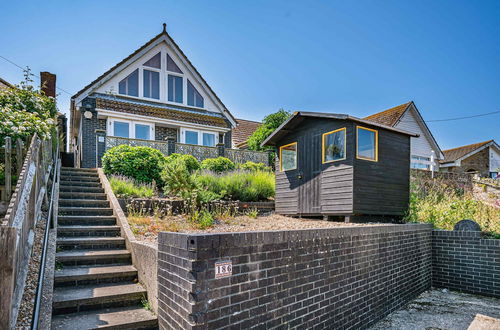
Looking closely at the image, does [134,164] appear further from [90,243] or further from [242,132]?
[242,132]

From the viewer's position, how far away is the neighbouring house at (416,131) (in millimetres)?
18672

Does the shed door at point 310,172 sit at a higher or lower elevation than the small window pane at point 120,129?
lower

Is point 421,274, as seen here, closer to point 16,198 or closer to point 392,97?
point 16,198

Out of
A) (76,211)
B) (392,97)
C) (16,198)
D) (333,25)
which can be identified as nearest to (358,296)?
(16,198)

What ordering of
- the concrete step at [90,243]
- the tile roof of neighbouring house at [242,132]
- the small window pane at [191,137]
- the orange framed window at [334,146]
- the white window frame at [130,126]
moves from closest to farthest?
the concrete step at [90,243] → the orange framed window at [334,146] → the white window frame at [130,126] → the small window pane at [191,137] → the tile roof of neighbouring house at [242,132]

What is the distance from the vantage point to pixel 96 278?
4074 mm

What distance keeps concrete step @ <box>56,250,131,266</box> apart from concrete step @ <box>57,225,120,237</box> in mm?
595

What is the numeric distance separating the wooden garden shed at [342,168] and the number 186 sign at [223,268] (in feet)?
19.5

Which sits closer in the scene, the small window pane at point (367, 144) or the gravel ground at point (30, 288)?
the gravel ground at point (30, 288)

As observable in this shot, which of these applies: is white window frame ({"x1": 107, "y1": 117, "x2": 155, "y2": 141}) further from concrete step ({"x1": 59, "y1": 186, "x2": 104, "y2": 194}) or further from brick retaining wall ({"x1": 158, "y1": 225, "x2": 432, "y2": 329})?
brick retaining wall ({"x1": 158, "y1": 225, "x2": 432, "y2": 329})

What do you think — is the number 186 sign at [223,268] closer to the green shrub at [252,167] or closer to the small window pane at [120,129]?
the green shrub at [252,167]

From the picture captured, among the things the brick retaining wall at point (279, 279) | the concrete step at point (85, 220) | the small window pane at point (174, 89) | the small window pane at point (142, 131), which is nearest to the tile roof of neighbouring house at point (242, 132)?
the small window pane at point (174, 89)

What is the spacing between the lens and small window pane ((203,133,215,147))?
16.6 m

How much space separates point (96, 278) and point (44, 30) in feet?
30.3
